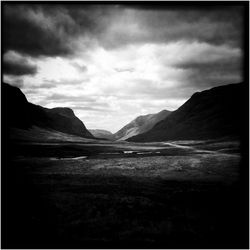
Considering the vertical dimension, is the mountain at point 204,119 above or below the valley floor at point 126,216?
above

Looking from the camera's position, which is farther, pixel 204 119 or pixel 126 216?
pixel 204 119

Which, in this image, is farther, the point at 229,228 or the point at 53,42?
the point at 53,42

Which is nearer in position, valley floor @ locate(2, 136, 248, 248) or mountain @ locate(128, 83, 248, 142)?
valley floor @ locate(2, 136, 248, 248)

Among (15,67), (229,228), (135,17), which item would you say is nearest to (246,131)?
(229,228)

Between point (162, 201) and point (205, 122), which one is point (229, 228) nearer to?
point (162, 201)

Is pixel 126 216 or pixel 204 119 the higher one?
pixel 204 119

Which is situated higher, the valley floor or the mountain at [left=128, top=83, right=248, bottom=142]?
the mountain at [left=128, top=83, right=248, bottom=142]

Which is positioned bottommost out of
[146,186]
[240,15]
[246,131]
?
[146,186]

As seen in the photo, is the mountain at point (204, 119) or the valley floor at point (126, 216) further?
the mountain at point (204, 119)
